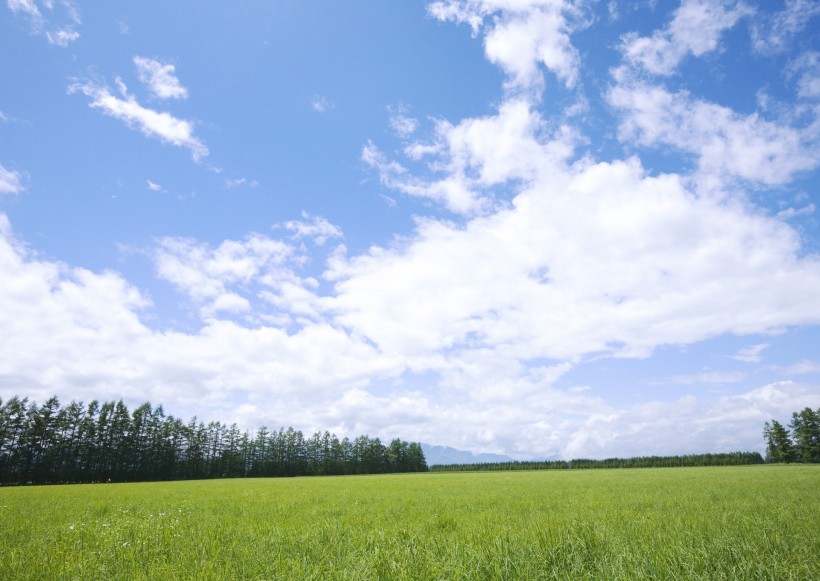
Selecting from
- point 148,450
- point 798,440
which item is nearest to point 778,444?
point 798,440

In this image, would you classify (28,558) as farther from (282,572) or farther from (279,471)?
(279,471)

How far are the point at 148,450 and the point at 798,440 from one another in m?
170

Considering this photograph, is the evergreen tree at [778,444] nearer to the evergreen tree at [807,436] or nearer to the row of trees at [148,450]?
the evergreen tree at [807,436]

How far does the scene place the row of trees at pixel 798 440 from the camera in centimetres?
9988

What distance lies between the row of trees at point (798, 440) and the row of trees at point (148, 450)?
111816mm

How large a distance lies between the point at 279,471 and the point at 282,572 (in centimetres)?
13137

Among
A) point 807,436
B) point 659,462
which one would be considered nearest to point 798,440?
point 807,436

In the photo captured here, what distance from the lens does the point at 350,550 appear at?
5652 mm

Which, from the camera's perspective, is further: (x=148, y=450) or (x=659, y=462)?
(x=659, y=462)

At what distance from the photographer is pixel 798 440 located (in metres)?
104

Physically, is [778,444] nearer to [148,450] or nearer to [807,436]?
[807,436]

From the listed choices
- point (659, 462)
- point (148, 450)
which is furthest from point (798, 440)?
point (148, 450)

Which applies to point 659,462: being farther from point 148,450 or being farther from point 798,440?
point 148,450

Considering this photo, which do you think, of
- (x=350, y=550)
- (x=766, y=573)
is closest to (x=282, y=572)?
(x=350, y=550)
